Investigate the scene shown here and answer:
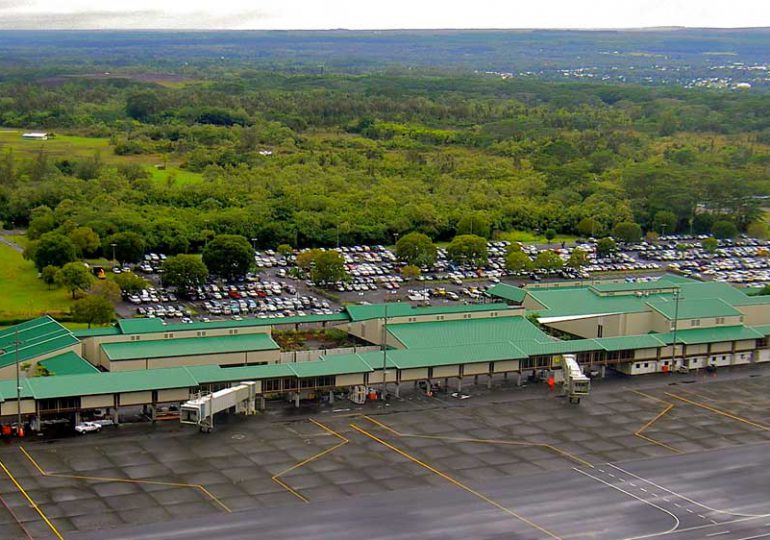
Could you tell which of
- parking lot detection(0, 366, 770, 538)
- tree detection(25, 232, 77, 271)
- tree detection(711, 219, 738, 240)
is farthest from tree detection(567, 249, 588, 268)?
tree detection(25, 232, 77, 271)

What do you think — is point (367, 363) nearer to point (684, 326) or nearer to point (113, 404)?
point (113, 404)

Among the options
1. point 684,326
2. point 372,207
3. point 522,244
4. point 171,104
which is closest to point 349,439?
point 684,326

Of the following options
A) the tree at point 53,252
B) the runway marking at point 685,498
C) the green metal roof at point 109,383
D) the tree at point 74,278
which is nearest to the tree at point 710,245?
the tree at point 74,278

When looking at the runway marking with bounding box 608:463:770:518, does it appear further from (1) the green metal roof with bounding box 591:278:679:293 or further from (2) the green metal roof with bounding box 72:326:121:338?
(2) the green metal roof with bounding box 72:326:121:338

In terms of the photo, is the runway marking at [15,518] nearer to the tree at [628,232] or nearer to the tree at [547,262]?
the tree at [547,262]

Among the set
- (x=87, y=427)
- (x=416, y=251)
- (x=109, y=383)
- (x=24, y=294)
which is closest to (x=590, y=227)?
(x=416, y=251)
